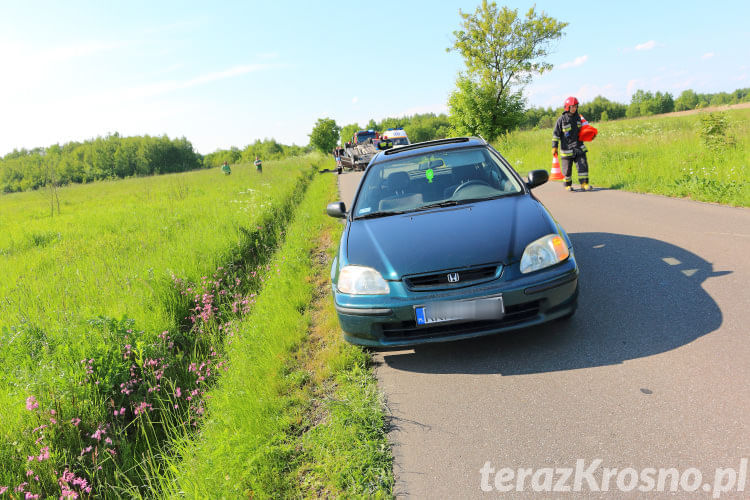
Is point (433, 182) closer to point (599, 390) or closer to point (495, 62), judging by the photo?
point (599, 390)

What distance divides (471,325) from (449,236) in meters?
0.67

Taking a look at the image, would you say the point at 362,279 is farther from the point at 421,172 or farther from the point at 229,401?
the point at 421,172

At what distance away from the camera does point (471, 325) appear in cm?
296

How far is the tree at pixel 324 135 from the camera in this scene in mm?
79312

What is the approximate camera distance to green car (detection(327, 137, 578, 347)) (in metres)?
2.88

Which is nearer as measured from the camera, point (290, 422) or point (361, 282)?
point (290, 422)

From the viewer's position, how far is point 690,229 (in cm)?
560

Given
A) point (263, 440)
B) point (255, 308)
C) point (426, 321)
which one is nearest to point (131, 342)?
point (255, 308)

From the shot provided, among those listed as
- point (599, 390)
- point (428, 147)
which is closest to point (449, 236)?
point (599, 390)

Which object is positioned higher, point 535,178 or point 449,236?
point 535,178

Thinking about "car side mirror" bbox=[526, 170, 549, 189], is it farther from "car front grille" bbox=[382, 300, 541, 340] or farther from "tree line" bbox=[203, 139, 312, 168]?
"tree line" bbox=[203, 139, 312, 168]

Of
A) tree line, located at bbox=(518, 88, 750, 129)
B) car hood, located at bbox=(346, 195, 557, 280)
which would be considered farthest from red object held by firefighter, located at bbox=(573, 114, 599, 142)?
tree line, located at bbox=(518, 88, 750, 129)

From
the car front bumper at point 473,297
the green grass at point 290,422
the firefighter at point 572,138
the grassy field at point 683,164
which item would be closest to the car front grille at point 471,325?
the car front bumper at point 473,297

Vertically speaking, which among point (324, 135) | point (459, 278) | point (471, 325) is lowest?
point (471, 325)
